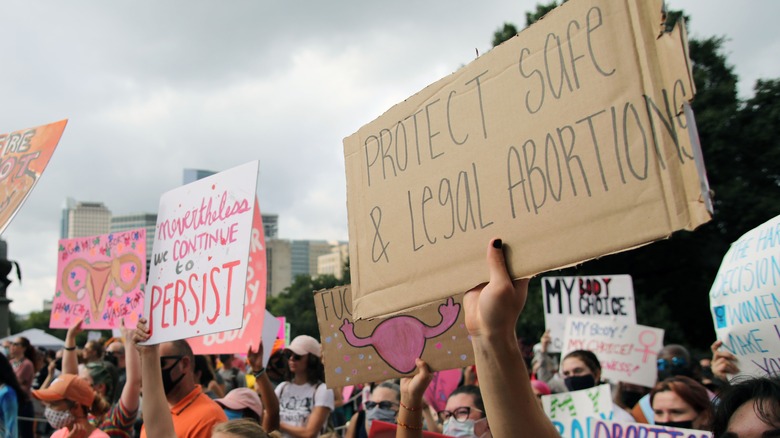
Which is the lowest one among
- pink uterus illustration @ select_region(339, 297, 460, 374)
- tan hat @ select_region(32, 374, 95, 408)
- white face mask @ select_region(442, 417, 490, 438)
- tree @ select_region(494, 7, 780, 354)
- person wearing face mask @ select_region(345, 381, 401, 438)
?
white face mask @ select_region(442, 417, 490, 438)

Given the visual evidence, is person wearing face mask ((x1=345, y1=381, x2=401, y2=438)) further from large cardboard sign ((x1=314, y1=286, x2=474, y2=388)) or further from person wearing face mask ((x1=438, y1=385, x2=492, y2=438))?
large cardboard sign ((x1=314, y1=286, x2=474, y2=388))

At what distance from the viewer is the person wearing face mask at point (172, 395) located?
298 centimetres

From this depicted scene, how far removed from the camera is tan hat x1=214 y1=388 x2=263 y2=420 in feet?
14.3

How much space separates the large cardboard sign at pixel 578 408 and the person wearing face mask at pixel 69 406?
9.19ft

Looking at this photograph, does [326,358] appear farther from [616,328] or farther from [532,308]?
[532,308]

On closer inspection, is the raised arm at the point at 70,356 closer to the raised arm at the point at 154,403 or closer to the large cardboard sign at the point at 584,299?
the raised arm at the point at 154,403

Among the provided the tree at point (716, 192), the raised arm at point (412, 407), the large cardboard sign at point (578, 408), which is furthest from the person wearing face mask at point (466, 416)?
the tree at point (716, 192)

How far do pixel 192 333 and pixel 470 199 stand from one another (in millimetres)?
1764

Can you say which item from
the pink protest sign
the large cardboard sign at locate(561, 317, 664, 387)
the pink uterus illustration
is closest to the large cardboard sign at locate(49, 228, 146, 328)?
the pink uterus illustration

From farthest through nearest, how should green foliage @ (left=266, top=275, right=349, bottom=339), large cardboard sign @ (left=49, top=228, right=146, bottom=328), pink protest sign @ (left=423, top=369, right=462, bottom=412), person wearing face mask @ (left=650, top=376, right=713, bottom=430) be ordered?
green foliage @ (left=266, top=275, right=349, bottom=339)
pink protest sign @ (left=423, top=369, right=462, bottom=412)
large cardboard sign @ (left=49, top=228, right=146, bottom=328)
person wearing face mask @ (left=650, top=376, right=713, bottom=430)

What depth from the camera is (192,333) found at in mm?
3152

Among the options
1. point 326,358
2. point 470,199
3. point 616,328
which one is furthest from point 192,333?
point 616,328

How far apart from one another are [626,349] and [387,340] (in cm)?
423

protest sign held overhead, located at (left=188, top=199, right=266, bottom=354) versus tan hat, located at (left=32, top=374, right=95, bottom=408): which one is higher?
protest sign held overhead, located at (left=188, top=199, right=266, bottom=354)
